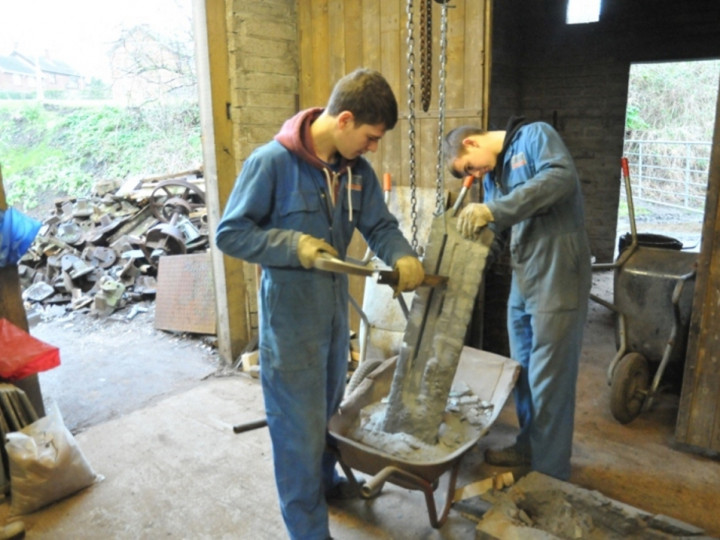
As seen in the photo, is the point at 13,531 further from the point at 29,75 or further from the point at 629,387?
the point at 29,75

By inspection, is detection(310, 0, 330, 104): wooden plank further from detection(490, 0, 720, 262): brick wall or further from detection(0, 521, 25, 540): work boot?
detection(490, 0, 720, 262): brick wall

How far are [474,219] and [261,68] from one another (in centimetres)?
222

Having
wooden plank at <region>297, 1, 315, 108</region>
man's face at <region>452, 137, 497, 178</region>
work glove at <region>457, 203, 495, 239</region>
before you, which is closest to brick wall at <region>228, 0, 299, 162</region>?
wooden plank at <region>297, 1, 315, 108</region>

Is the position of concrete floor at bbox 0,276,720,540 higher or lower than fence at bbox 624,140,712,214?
lower

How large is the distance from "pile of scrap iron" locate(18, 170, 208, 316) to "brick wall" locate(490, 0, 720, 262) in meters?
3.56

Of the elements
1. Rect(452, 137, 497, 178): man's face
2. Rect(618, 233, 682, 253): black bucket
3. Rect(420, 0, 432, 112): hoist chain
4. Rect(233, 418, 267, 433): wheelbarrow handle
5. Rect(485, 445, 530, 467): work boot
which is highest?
Rect(420, 0, 432, 112): hoist chain

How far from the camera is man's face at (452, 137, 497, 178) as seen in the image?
2385 mm

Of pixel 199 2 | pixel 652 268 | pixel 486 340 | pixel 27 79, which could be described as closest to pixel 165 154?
pixel 27 79

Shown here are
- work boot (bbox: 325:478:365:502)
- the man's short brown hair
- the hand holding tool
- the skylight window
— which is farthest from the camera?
the skylight window

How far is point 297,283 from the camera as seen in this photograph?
1.87 metres

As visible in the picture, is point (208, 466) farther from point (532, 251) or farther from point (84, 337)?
point (84, 337)

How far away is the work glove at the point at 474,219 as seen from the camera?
6.75 ft

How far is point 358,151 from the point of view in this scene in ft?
6.23

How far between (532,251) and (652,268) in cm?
132
